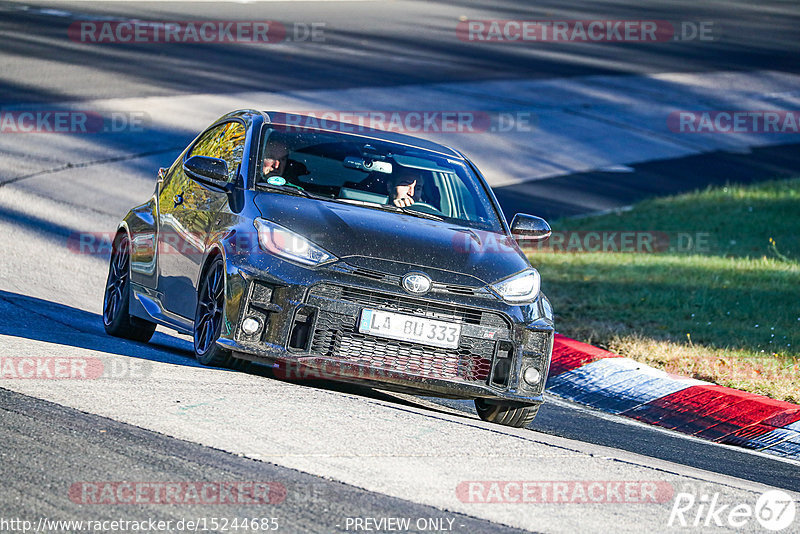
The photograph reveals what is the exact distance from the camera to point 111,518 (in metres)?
4.32

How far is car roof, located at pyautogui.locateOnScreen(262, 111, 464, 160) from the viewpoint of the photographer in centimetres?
792

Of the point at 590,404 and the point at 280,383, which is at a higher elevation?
the point at 280,383

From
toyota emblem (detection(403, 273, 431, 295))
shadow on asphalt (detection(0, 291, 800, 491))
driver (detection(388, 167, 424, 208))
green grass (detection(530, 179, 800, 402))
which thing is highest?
driver (detection(388, 167, 424, 208))

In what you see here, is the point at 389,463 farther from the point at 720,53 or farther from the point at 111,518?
the point at 720,53

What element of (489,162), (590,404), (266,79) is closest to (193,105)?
(266,79)

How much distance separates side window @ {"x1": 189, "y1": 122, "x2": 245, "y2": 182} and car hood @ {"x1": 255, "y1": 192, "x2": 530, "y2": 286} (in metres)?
0.63

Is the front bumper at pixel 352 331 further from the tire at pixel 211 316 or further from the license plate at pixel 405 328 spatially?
the tire at pixel 211 316

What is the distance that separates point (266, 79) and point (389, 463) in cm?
1574

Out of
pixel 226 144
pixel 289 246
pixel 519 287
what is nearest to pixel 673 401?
pixel 519 287

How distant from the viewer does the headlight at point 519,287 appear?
6.72 metres

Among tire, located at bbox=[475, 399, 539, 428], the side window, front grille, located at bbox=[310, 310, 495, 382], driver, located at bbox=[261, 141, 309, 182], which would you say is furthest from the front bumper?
the side window

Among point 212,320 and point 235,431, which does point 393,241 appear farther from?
point 235,431

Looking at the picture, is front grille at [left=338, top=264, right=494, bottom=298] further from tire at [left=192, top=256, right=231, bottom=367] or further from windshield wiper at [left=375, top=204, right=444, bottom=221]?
windshield wiper at [left=375, top=204, right=444, bottom=221]

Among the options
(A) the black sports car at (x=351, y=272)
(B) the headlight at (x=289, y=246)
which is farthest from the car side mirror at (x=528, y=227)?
(B) the headlight at (x=289, y=246)
